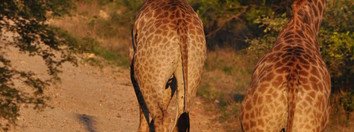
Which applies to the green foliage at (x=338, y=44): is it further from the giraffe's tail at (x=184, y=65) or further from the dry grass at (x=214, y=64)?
the giraffe's tail at (x=184, y=65)

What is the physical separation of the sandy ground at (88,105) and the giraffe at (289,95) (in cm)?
446

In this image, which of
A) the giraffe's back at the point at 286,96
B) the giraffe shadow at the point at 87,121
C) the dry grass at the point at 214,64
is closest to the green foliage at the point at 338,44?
the dry grass at the point at 214,64

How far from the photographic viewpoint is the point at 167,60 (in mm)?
9148

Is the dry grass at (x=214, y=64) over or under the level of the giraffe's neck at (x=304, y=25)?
under

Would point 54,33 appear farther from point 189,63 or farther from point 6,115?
point 189,63

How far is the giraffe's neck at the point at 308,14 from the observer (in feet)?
29.8

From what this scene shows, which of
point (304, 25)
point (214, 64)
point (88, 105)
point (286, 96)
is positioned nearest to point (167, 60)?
point (304, 25)

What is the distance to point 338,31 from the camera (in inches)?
581

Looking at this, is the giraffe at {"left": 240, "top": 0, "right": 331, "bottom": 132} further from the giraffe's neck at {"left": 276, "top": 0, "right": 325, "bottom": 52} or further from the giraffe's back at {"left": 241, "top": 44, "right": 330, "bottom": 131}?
the giraffe's neck at {"left": 276, "top": 0, "right": 325, "bottom": 52}

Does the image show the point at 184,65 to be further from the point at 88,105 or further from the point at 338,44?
the point at 88,105

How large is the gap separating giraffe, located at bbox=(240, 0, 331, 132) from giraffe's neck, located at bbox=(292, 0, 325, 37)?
979mm

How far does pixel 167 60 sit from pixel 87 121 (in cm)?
494

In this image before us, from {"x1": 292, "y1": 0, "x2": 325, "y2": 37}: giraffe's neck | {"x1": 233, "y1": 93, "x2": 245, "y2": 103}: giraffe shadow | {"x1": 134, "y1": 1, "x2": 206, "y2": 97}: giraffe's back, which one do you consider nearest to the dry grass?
{"x1": 233, "y1": 93, "x2": 245, "y2": 103}: giraffe shadow

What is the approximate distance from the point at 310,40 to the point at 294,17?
→ 347 mm
